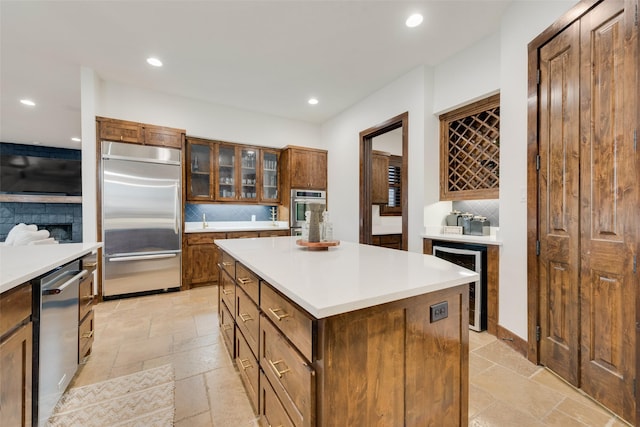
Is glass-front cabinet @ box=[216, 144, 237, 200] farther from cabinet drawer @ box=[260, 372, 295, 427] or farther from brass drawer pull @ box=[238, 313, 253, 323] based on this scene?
cabinet drawer @ box=[260, 372, 295, 427]

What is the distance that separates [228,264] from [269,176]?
3112mm

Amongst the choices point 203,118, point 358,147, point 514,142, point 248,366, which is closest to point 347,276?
point 248,366

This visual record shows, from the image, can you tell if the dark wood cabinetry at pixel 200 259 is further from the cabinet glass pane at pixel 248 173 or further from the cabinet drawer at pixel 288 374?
the cabinet drawer at pixel 288 374

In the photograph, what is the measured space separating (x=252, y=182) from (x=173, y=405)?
11.8 feet

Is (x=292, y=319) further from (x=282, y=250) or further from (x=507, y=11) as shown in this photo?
(x=507, y=11)

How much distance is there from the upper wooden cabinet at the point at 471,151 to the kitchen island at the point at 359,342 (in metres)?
1.97

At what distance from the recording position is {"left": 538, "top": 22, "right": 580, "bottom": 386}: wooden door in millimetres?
1760

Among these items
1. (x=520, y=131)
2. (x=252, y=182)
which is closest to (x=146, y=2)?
(x=252, y=182)

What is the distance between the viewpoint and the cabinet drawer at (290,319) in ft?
2.87

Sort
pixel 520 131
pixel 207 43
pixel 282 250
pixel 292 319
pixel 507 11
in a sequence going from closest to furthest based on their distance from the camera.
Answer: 1. pixel 292 319
2. pixel 282 250
3. pixel 520 131
4. pixel 507 11
5. pixel 207 43

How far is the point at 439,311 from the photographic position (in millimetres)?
1095

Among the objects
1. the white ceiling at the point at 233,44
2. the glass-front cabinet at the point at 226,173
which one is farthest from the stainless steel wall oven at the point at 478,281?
the glass-front cabinet at the point at 226,173

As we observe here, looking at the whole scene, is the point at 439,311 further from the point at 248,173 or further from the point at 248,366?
the point at 248,173

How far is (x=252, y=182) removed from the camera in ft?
15.6
